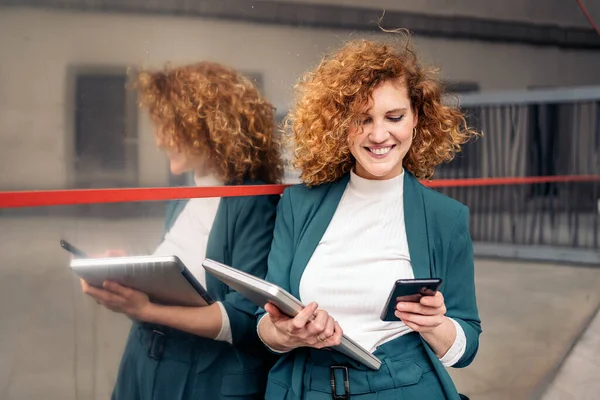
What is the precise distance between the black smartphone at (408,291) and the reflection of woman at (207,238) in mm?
383

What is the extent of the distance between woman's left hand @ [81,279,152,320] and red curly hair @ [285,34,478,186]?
47 centimetres

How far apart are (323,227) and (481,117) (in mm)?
907

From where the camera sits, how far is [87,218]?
4.26 ft

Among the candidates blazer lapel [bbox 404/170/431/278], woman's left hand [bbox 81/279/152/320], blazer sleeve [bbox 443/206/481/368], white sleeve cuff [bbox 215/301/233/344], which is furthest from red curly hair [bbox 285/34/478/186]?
woman's left hand [bbox 81/279/152/320]

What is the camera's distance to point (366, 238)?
156 centimetres

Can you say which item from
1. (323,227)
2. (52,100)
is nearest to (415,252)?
(323,227)

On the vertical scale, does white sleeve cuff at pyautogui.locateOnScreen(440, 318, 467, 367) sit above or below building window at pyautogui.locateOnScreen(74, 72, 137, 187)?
below

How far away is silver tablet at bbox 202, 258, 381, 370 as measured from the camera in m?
1.23

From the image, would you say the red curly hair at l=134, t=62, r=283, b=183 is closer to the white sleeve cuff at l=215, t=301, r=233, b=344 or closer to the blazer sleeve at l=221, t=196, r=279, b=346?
the blazer sleeve at l=221, t=196, r=279, b=346

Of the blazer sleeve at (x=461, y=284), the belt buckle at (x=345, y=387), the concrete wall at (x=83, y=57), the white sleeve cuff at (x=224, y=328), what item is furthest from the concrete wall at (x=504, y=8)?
the belt buckle at (x=345, y=387)

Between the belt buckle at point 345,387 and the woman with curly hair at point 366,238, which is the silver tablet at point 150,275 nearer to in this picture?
the woman with curly hair at point 366,238

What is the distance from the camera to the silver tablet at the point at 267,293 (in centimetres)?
123

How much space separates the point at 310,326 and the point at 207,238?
34cm

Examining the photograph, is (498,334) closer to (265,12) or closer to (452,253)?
(452,253)
